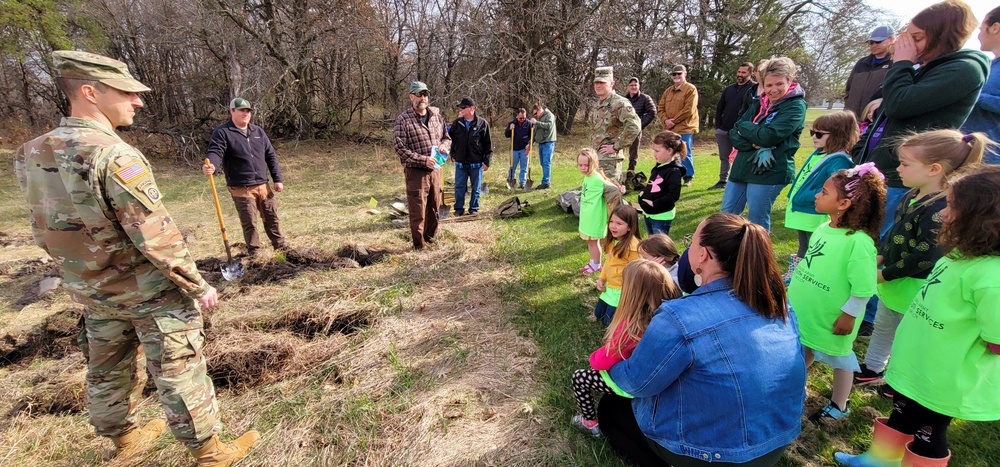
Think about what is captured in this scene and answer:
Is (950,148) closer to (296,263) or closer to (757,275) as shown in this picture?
(757,275)

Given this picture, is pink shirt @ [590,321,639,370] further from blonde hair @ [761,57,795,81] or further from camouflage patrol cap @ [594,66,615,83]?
camouflage patrol cap @ [594,66,615,83]

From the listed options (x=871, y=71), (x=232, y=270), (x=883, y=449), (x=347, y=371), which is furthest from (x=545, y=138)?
(x=883, y=449)

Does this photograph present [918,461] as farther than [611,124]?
No

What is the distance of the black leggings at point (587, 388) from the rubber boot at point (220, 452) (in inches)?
75.4

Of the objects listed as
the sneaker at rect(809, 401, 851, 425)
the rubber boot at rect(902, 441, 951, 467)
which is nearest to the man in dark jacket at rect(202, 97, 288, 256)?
the sneaker at rect(809, 401, 851, 425)

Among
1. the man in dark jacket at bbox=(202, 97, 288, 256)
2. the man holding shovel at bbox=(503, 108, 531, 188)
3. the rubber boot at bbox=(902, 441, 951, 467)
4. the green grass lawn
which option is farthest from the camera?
the man holding shovel at bbox=(503, 108, 531, 188)

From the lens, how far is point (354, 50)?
1445 centimetres

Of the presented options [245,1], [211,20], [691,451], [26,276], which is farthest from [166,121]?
[691,451]

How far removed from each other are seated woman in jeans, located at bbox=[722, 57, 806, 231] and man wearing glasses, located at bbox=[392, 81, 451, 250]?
3.40 meters

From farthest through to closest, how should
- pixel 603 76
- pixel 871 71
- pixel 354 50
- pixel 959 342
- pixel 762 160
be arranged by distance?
pixel 354 50 < pixel 603 76 < pixel 871 71 < pixel 762 160 < pixel 959 342

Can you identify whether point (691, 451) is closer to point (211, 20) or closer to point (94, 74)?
point (94, 74)

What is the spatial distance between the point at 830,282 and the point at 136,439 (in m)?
3.96

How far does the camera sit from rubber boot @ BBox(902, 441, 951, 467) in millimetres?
1862

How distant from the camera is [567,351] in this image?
10.8 feet
